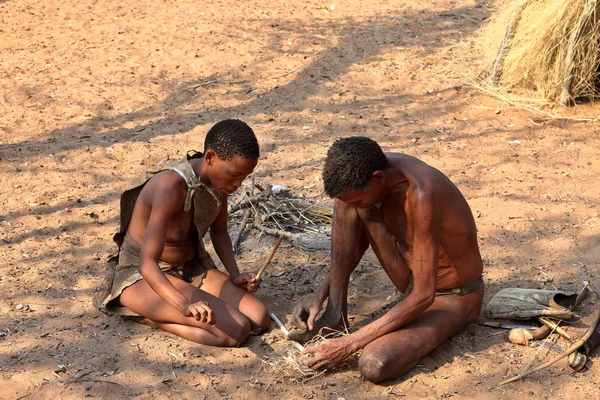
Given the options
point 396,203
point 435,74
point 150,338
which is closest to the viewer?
point 396,203

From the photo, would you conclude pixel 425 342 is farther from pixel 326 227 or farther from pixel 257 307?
pixel 326 227

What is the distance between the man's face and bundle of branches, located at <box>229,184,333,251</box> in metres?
1.06

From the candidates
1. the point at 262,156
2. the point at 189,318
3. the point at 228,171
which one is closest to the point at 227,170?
the point at 228,171

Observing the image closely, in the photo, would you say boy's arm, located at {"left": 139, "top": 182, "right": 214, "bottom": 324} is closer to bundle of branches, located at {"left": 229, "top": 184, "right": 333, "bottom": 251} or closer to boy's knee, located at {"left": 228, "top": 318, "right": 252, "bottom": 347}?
boy's knee, located at {"left": 228, "top": 318, "right": 252, "bottom": 347}

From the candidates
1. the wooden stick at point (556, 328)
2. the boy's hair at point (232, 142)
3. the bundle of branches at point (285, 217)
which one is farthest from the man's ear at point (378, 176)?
the bundle of branches at point (285, 217)

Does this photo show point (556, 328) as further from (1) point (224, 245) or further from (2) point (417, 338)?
(1) point (224, 245)

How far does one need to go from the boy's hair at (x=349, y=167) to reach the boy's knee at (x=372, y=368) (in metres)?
0.69

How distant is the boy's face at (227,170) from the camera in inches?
135

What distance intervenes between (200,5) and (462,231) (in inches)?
231

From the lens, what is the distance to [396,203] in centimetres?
336

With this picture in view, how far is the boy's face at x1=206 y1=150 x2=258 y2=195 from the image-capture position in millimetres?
3441

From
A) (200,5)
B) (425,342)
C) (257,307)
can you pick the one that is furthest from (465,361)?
(200,5)

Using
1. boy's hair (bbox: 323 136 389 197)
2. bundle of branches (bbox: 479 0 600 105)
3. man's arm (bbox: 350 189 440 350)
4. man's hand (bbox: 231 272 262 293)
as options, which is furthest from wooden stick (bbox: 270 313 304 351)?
bundle of branches (bbox: 479 0 600 105)

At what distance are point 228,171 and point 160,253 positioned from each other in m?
0.47
